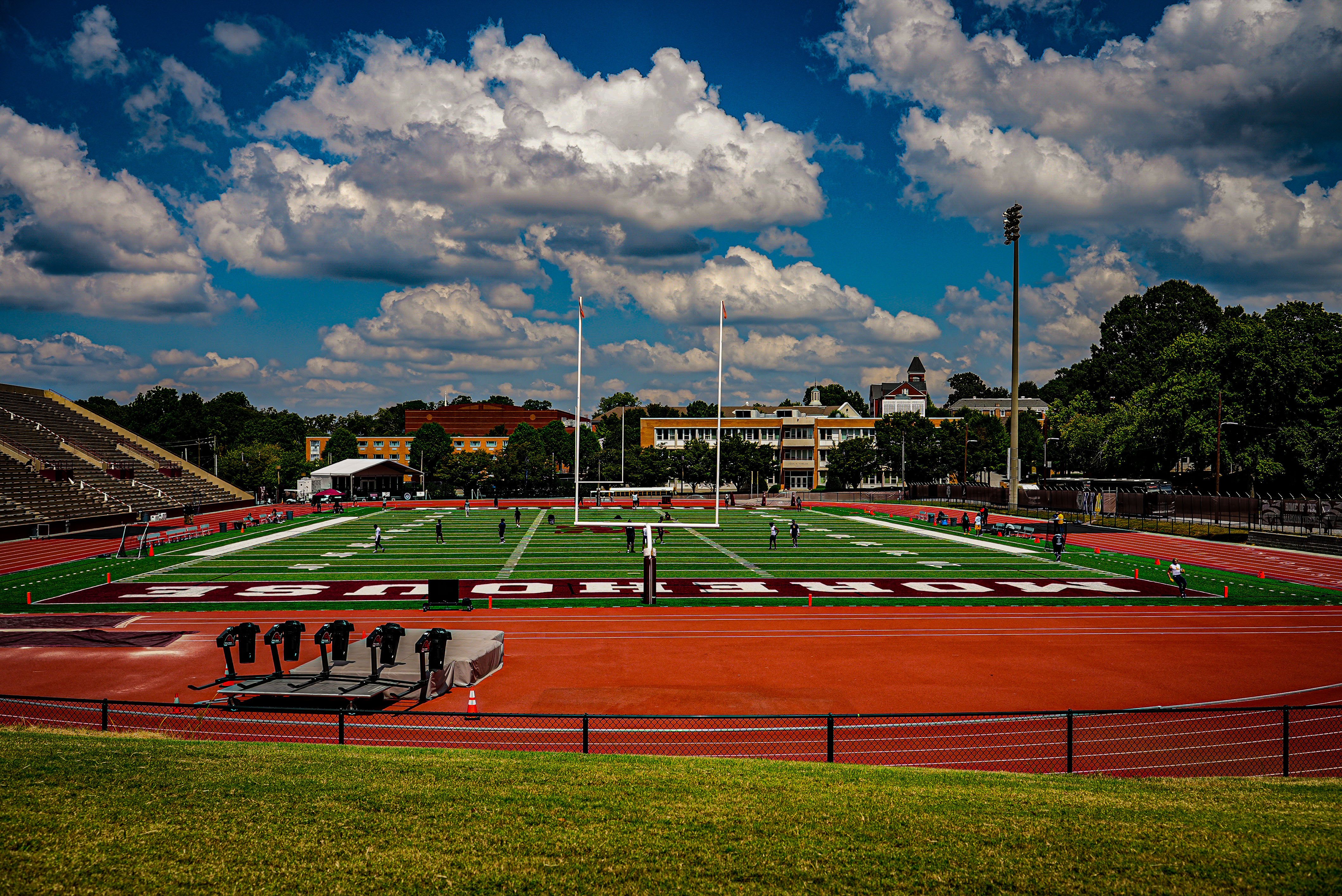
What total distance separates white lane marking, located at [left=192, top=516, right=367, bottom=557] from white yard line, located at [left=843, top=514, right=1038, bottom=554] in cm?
3900

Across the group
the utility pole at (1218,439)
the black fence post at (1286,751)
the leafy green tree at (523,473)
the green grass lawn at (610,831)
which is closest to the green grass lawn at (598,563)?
the black fence post at (1286,751)

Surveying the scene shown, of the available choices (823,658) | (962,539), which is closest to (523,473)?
(962,539)

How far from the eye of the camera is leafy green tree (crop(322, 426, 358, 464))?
377 ft

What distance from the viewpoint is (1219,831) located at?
7.32 metres

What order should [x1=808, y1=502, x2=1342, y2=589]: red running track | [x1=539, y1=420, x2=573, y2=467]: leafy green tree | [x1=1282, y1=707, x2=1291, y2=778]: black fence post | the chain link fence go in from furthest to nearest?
[x1=539, y1=420, x2=573, y2=467]: leafy green tree < [x1=808, y1=502, x2=1342, y2=589]: red running track < the chain link fence < [x1=1282, y1=707, x2=1291, y2=778]: black fence post

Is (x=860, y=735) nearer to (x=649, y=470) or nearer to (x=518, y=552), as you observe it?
(x=518, y=552)

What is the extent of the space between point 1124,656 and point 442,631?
1668cm

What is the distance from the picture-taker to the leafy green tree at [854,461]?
303 ft

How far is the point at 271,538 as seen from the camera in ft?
147

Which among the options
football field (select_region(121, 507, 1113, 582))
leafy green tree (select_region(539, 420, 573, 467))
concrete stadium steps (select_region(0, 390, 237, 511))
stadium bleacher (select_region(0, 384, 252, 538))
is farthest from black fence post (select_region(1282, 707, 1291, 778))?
leafy green tree (select_region(539, 420, 573, 467))

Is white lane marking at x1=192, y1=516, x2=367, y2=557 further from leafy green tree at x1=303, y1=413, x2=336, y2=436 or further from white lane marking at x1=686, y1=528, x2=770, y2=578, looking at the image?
leafy green tree at x1=303, y1=413, x2=336, y2=436

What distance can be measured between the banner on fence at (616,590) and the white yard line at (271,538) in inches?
378

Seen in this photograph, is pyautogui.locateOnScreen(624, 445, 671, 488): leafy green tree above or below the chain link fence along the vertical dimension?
above

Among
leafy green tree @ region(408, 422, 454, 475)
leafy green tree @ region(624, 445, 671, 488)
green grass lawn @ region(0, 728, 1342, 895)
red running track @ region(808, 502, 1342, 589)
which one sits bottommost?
red running track @ region(808, 502, 1342, 589)
